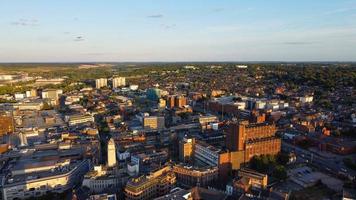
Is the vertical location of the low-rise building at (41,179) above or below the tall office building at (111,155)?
below

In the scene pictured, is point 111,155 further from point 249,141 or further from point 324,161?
point 324,161

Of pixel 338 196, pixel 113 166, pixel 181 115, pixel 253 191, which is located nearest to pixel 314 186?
pixel 338 196

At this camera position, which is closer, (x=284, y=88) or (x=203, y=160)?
(x=203, y=160)

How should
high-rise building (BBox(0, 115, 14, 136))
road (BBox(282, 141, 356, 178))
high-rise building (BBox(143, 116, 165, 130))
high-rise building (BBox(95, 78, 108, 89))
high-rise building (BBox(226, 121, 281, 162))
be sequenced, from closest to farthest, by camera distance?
road (BBox(282, 141, 356, 178))
high-rise building (BBox(226, 121, 281, 162))
high-rise building (BBox(0, 115, 14, 136))
high-rise building (BBox(143, 116, 165, 130))
high-rise building (BBox(95, 78, 108, 89))

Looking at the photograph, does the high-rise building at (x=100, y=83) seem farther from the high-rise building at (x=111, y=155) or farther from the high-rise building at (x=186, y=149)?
the high-rise building at (x=111, y=155)

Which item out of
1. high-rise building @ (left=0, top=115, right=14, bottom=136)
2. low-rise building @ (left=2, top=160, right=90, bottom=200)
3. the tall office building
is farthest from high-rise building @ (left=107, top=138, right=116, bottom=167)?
high-rise building @ (left=0, top=115, right=14, bottom=136)

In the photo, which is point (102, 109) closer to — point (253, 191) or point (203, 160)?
point (203, 160)

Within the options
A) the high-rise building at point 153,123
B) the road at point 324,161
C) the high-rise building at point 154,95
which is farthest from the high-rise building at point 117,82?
the road at point 324,161

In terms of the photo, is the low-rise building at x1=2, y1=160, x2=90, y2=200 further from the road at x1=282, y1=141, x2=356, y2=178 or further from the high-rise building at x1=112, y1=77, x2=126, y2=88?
the high-rise building at x1=112, y1=77, x2=126, y2=88
